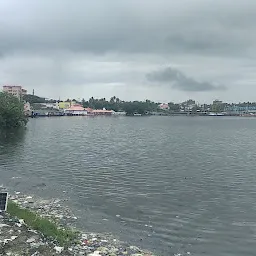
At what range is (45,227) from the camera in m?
15.2

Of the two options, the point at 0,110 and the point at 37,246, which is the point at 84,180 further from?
the point at 0,110

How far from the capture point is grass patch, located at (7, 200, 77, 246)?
14.3m

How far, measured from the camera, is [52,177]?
1188 inches

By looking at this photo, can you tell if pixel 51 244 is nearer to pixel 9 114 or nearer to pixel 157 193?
pixel 157 193

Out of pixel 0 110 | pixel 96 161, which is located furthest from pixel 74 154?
pixel 0 110

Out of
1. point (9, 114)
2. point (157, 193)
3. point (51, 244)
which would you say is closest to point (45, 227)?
point (51, 244)

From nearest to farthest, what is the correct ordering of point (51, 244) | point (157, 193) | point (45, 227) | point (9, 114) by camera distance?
point (51, 244) → point (45, 227) → point (157, 193) → point (9, 114)

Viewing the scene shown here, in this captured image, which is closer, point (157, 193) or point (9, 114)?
point (157, 193)

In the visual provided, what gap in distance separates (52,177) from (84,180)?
3.13 m

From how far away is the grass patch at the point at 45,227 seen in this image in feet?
46.9

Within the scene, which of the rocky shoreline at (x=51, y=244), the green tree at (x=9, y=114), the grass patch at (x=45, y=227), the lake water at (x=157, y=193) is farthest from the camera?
the green tree at (x=9, y=114)

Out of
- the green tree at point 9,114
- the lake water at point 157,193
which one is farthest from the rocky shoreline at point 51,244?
the green tree at point 9,114

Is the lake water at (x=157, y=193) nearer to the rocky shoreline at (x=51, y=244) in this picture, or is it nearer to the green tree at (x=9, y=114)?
the rocky shoreline at (x=51, y=244)

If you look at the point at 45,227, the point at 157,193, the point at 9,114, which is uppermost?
the point at 9,114
